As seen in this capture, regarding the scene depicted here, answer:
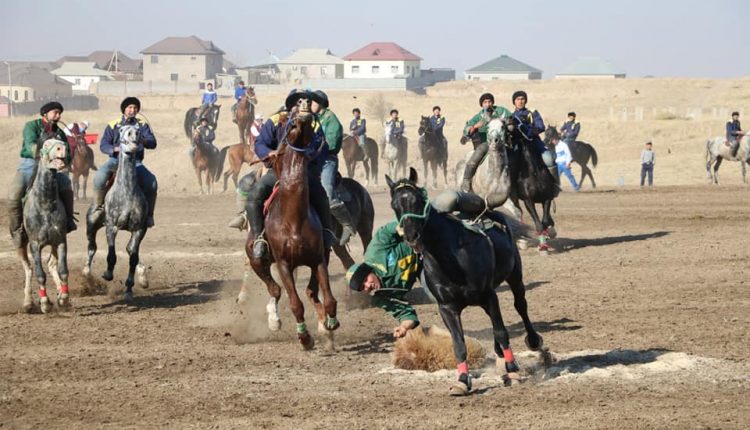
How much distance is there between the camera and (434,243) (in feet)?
30.9

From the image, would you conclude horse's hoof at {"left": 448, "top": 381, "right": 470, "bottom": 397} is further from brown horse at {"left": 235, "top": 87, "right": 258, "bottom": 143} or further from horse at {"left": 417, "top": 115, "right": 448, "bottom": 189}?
horse at {"left": 417, "top": 115, "right": 448, "bottom": 189}

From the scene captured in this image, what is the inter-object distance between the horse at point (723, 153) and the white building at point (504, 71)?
108 metres

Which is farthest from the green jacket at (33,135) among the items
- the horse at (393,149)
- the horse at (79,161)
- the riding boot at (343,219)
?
the horse at (393,149)

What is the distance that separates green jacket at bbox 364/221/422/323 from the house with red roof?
123378 millimetres

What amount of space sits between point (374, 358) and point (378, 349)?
0.54 metres

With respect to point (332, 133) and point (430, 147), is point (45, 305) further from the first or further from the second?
point (430, 147)

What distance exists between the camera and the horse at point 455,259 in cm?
913

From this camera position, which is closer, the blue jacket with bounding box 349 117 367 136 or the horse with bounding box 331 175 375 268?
the horse with bounding box 331 175 375 268

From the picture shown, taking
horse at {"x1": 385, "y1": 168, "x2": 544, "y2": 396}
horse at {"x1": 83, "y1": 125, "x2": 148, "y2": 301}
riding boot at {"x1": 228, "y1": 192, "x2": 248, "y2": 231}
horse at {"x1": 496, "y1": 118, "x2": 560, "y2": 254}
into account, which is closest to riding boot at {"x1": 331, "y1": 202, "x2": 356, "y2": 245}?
riding boot at {"x1": 228, "y1": 192, "x2": 248, "y2": 231}

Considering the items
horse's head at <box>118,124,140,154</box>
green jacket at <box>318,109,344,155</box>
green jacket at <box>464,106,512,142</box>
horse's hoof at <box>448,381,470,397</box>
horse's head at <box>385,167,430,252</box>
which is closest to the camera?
horse's head at <box>385,167,430,252</box>

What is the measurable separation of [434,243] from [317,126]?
12.3 ft

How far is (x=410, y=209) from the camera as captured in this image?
358 inches

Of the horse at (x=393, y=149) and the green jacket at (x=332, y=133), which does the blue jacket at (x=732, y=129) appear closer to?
the horse at (x=393, y=149)

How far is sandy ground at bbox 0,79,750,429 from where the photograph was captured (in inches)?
363
